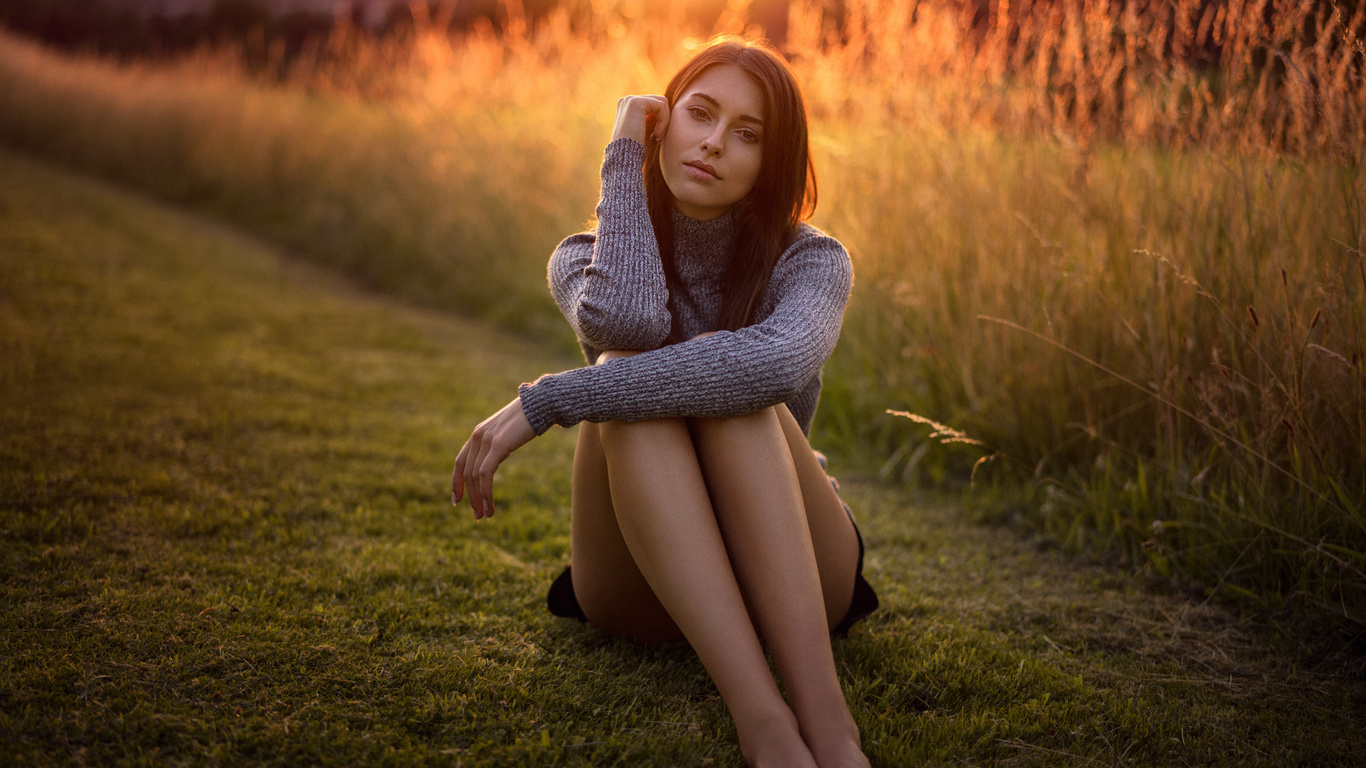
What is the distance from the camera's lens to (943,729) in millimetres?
1430

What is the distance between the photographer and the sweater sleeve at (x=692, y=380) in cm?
136

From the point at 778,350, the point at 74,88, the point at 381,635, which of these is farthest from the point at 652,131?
the point at 74,88

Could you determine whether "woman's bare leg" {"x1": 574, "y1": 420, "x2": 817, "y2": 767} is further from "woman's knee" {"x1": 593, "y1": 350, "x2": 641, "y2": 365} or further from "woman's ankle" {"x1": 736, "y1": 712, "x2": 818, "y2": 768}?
"woman's knee" {"x1": 593, "y1": 350, "x2": 641, "y2": 365}

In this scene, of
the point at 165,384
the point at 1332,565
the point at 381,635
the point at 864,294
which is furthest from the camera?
the point at 864,294

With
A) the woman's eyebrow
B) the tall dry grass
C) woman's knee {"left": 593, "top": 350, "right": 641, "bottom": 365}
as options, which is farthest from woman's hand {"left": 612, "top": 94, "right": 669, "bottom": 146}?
the tall dry grass

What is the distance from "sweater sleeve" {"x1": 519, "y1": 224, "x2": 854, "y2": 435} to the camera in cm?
136

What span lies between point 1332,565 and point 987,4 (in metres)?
2.37

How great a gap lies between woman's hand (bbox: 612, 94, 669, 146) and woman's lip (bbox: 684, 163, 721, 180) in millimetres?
131

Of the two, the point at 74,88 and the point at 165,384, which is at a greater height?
the point at 74,88

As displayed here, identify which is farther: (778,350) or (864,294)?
(864,294)

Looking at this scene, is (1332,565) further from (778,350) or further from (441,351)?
(441,351)

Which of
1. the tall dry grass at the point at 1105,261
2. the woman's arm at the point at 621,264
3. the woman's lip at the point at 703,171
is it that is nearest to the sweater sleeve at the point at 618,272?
the woman's arm at the point at 621,264

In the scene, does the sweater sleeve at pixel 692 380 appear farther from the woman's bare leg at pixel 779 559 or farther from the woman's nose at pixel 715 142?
the woman's nose at pixel 715 142

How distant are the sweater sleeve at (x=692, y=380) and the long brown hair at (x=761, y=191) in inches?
9.6
